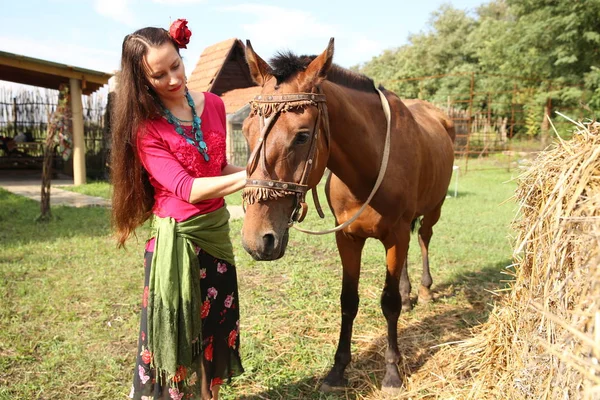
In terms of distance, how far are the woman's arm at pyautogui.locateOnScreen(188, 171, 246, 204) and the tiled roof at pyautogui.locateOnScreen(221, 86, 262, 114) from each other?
38.9 ft

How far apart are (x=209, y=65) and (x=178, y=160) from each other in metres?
15.2

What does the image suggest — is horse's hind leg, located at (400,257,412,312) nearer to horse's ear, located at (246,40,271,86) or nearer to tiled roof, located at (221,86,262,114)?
horse's ear, located at (246,40,271,86)

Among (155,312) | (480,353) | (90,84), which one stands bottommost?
(480,353)

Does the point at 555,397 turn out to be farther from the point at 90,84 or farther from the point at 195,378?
the point at 90,84

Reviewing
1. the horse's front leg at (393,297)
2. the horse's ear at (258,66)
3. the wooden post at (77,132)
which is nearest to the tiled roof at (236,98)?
the wooden post at (77,132)

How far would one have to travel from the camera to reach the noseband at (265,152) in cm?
179

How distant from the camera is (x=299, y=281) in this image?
454 cm

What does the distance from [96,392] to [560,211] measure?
9.56 ft

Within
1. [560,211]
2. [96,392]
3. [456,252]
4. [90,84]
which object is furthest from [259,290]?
[90,84]

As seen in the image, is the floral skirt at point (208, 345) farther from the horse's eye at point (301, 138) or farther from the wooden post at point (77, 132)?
the wooden post at point (77, 132)

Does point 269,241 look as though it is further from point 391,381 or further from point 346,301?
point 391,381

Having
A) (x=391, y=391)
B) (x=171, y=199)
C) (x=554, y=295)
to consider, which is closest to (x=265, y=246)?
(x=171, y=199)

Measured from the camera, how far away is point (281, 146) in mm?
1858

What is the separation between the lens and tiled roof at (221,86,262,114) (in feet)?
45.1
